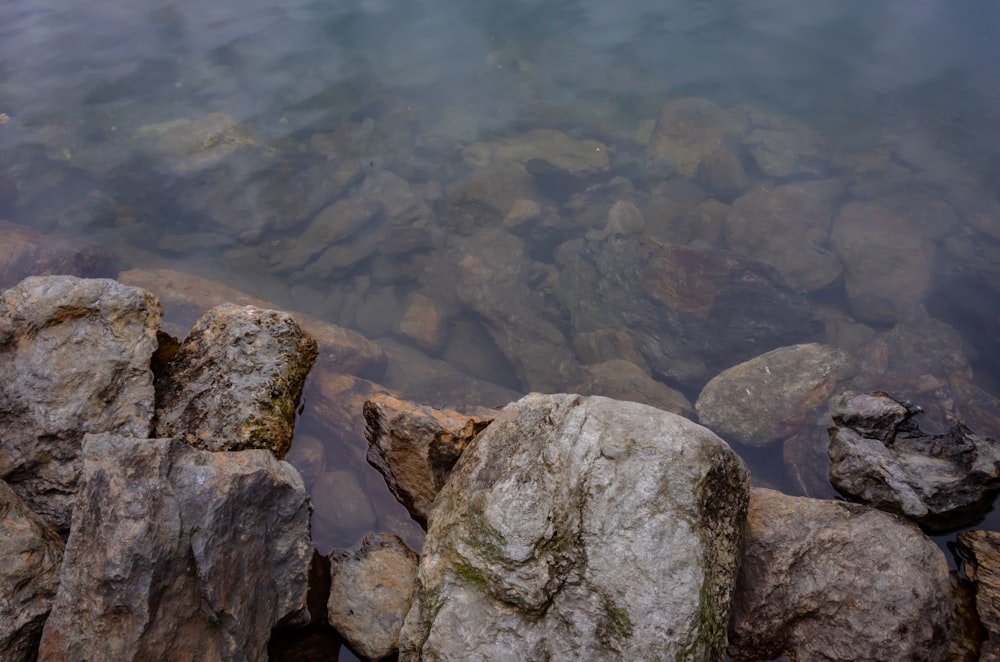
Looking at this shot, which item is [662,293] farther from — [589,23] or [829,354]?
[589,23]

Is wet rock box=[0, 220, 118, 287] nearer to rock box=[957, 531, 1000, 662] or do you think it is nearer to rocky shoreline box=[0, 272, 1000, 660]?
rocky shoreline box=[0, 272, 1000, 660]

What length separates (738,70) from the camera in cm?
1389

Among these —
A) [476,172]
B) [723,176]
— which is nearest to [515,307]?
[476,172]

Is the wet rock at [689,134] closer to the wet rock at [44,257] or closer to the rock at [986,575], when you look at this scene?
the rock at [986,575]

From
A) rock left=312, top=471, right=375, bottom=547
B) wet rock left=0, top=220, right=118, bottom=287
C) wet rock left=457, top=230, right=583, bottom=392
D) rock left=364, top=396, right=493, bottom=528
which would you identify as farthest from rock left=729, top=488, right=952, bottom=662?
wet rock left=0, top=220, right=118, bottom=287

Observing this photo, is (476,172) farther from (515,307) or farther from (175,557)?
(175,557)

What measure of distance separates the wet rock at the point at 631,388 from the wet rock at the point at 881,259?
3.28 meters

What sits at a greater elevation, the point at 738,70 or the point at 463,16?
the point at 463,16

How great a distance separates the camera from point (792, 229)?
8914 mm

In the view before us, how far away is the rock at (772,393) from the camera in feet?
19.5

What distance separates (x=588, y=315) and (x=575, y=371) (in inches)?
48.9

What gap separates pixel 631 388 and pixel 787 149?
7221mm

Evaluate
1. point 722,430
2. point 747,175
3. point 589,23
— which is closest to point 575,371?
point 722,430

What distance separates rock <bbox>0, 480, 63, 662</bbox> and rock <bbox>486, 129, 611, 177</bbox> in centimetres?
899
